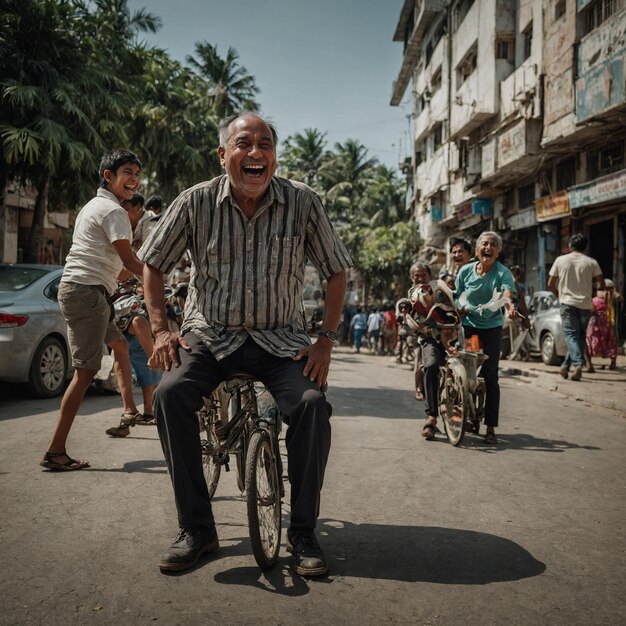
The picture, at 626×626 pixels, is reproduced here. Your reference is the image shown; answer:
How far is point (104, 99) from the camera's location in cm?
1630

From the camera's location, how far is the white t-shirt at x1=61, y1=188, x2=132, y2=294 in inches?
197

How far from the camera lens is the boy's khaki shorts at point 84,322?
16.2 feet

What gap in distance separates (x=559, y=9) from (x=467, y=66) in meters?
8.77

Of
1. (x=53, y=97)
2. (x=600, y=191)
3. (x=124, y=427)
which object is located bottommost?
(x=124, y=427)

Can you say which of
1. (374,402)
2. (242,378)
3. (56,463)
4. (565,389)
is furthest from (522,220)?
(242,378)

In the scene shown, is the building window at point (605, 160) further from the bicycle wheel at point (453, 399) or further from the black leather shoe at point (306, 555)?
the black leather shoe at point (306, 555)

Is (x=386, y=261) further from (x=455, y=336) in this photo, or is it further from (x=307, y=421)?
(x=307, y=421)

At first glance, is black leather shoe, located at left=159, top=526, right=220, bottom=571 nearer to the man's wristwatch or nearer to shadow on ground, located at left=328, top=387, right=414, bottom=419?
the man's wristwatch

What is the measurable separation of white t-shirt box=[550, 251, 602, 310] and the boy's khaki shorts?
7875 mm

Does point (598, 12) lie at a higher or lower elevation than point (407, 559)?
higher

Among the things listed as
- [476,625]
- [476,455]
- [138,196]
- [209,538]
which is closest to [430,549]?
[476,625]

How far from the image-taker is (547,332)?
50.4 feet

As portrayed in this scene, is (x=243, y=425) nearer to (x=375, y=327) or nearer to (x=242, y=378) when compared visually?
(x=242, y=378)

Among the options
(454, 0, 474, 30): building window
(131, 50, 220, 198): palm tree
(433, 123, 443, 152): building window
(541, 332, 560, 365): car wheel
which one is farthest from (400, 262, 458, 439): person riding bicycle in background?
(433, 123, 443, 152): building window
